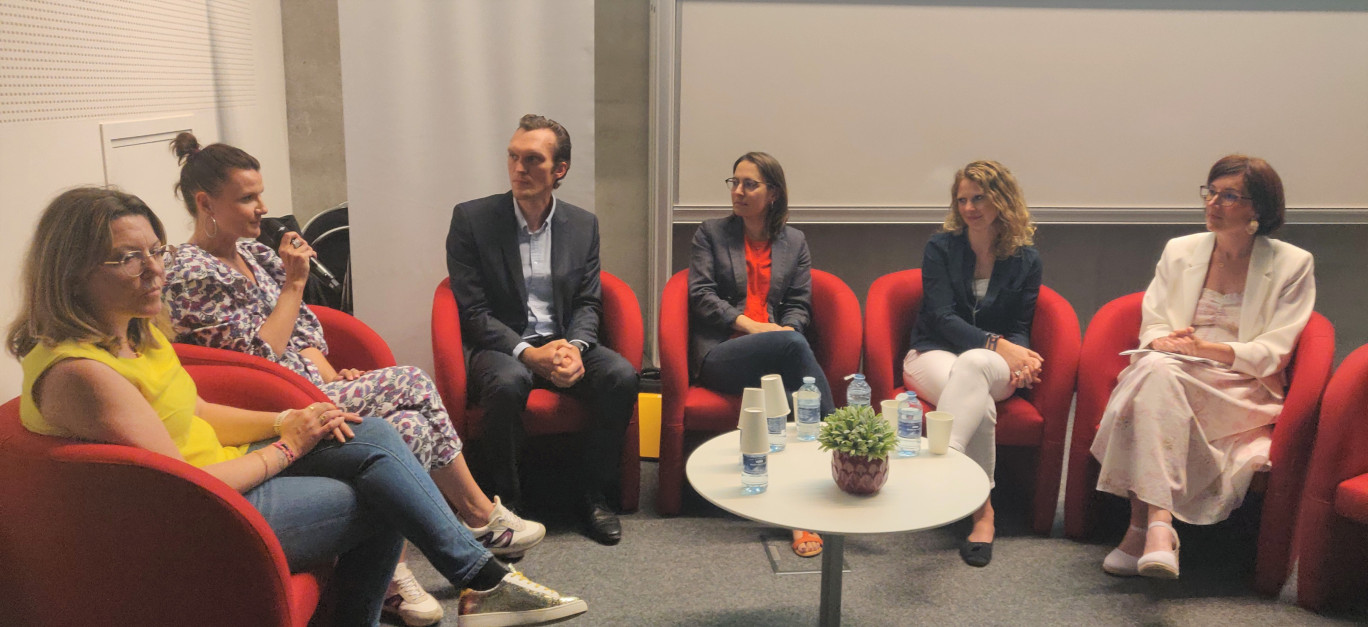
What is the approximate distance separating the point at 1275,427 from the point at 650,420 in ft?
6.82

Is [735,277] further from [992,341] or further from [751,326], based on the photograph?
[992,341]

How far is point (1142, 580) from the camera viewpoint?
2.93m

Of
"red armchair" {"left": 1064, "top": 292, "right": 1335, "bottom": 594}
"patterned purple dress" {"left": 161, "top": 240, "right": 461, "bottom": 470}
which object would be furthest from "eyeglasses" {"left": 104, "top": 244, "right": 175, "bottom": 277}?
"red armchair" {"left": 1064, "top": 292, "right": 1335, "bottom": 594}

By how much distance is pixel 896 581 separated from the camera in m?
2.88

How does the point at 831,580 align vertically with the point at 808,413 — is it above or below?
below

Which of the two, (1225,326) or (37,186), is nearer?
(37,186)

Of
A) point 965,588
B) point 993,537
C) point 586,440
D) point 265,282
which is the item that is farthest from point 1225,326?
point 265,282

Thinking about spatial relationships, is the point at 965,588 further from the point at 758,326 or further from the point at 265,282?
the point at 265,282

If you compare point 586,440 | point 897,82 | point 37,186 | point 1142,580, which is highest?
point 897,82

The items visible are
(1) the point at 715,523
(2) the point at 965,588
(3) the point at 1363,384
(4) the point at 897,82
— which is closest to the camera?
(3) the point at 1363,384

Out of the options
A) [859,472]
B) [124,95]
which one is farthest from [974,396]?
[124,95]

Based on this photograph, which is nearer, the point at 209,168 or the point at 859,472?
the point at 859,472

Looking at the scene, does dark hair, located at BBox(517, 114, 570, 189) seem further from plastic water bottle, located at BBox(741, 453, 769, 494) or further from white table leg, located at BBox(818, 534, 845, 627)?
white table leg, located at BBox(818, 534, 845, 627)

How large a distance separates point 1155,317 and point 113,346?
2911mm
